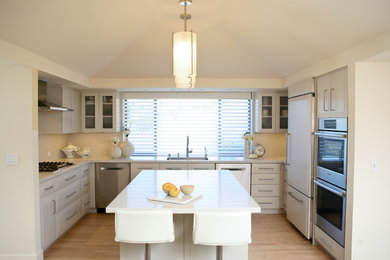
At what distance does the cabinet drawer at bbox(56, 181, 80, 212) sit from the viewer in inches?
134

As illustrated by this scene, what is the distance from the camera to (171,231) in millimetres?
1878

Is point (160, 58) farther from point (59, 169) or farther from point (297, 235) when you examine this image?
point (297, 235)

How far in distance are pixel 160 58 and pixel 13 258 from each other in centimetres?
312

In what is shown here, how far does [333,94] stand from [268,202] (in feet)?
7.55

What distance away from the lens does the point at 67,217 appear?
11.8 ft

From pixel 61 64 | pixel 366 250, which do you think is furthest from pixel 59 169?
pixel 366 250

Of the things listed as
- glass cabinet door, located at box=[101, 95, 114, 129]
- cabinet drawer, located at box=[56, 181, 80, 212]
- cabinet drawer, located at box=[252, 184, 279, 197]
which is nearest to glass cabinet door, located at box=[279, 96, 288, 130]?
cabinet drawer, located at box=[252, 184, 279, 197]

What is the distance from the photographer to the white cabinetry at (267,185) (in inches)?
175

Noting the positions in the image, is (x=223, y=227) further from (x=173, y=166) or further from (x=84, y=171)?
(x=84, y=171)

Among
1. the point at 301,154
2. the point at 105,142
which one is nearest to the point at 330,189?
the point at 301,154

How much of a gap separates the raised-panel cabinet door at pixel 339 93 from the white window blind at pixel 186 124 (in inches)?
92.5

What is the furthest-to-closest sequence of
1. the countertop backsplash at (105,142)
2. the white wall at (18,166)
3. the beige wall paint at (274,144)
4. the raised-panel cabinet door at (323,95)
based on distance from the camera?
the beige wall paint at (274,144) → the countertop backsplash at (105,142) → the raised-panel cabinet door at (323,95) → the white wall at (18,166)

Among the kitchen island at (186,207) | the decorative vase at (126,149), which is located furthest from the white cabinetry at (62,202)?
the kitchen island at (186,207)

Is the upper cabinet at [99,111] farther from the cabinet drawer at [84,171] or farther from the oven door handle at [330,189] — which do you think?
the oven door handle at [330,189]
